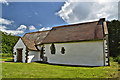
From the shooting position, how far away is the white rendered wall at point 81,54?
13.9 meters

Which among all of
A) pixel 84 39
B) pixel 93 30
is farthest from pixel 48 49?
pixel 93 30

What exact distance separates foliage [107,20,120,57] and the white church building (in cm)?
1447

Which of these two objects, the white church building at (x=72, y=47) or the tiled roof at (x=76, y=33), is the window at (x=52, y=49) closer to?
the white church building at (x=72, y=47)

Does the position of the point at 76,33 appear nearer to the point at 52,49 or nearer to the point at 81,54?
the point at 81,54

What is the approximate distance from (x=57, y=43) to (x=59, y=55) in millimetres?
1787

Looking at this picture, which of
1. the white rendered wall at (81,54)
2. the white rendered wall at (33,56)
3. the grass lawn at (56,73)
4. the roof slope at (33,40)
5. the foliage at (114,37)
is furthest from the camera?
the foliage at (114,37)

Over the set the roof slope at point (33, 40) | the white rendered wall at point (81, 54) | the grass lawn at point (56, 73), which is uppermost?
the roof slope at point (33, 40)

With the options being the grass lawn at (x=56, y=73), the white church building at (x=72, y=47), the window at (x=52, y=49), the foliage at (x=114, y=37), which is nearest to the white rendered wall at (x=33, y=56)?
the white church building at (x=72, y=47)

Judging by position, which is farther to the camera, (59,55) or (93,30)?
(59,55)

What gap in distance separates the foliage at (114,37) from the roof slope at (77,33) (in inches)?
588

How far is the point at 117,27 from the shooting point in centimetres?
3198

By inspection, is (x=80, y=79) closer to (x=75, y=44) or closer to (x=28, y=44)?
(x=75, y=44)

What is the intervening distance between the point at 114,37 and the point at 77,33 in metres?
18.7

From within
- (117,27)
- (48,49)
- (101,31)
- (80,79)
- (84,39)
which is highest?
(117,27)
